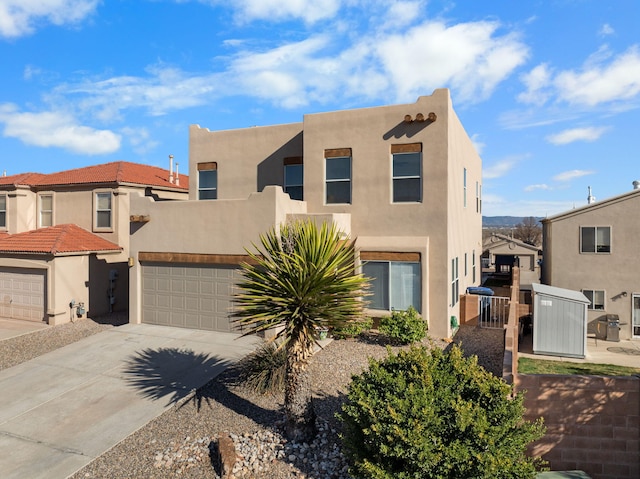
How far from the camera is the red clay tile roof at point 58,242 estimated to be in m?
17.5

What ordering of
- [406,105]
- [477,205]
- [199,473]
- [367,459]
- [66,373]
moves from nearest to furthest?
[367,459] → [199,473] → [66,373] → [406,105] → [477,205]

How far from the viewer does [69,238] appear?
1877 centimetres

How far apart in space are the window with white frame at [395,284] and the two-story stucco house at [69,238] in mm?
12235

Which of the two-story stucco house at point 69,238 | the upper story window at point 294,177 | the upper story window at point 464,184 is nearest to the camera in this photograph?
the upper story window at point 294,177

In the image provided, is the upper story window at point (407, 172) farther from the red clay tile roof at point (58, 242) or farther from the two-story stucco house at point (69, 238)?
the red clay tile roof at point (58, 242)

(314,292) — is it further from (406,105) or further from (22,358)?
(22,358)

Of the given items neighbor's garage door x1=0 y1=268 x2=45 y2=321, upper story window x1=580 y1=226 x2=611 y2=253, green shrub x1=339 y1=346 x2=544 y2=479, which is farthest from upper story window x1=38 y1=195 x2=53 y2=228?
upper story window x1=580 y1=226 x2=611 y2=253

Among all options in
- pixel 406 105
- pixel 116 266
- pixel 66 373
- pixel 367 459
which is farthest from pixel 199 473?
pixel 116 266

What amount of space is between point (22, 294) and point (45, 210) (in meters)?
6.43

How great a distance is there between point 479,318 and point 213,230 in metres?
11.0

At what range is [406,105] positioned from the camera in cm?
1461

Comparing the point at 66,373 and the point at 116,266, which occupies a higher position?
the point at 116,266

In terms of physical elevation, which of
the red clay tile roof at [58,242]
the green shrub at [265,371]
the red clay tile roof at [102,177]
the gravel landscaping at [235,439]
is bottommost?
the gravel landscaping at [235,439]

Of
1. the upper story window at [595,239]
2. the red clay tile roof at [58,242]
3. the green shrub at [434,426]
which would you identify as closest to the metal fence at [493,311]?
the upper story window at [595,239]
